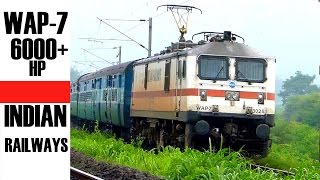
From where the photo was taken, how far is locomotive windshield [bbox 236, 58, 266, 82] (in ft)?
53.5

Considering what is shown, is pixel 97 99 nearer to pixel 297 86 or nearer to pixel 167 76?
pixel 167 76

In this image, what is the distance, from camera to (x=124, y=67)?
917 inches

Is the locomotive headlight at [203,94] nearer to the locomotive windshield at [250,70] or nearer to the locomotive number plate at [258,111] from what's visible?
the locomotive windshield at [250,70]

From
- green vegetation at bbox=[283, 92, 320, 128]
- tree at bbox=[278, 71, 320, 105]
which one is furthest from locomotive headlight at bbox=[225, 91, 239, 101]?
tree at bbox=[278, 71, 320, 105]

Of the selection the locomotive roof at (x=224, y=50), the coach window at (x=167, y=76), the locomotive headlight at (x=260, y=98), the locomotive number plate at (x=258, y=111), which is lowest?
the locomotive number plate at (x=258, y=111)

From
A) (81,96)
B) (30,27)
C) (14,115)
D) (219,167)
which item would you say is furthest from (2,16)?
(81,96)

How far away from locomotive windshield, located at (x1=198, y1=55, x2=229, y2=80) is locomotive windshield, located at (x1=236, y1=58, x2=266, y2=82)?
30cm

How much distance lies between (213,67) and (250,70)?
893 millimetres

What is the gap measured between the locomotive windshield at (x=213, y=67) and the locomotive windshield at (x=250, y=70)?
304 millimetres

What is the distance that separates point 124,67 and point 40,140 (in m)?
18.1

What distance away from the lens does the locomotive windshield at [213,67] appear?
1599cm

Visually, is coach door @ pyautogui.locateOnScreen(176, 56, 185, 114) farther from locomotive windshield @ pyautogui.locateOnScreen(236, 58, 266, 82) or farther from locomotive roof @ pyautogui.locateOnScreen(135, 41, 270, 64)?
locomotive windshield @ pyautogui.locateOnScreen(236, 58, 266, 82)

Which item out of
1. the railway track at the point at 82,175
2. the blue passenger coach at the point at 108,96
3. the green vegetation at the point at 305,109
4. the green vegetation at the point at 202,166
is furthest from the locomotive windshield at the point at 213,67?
the green vegetation at the point at 305,109

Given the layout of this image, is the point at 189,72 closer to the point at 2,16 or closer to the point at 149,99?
the point at 149,99
